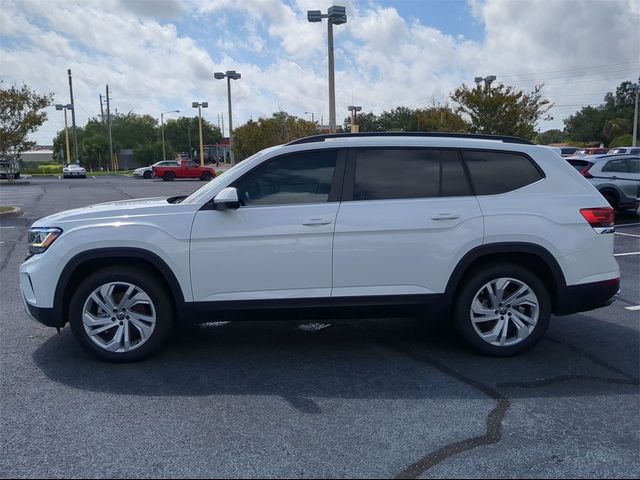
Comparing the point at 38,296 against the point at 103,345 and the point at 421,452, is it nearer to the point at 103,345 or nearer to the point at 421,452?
the point at 103,345

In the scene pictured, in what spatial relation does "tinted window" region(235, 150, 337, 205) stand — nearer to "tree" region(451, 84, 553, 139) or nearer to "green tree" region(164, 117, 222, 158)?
"tree" region(451, 84, 553, 139)

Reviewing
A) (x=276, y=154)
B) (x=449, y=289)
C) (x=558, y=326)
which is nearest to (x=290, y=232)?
(x=276, y=154)

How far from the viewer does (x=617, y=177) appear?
43.6ft

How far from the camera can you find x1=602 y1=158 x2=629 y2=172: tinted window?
1342 cm

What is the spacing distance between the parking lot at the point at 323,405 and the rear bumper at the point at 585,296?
16.9 inches

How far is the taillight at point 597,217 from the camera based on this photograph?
15.3ft

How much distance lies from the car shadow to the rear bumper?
1.40 ft

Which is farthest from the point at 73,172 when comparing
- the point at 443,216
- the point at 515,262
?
the point at 515,262

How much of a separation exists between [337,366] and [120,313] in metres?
1.79

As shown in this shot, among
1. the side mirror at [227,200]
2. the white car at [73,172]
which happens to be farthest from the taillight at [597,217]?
the white car at [73,172]

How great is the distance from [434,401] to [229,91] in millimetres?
30332

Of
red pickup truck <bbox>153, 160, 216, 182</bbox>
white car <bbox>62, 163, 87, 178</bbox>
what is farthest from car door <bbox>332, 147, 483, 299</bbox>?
white car <bbox>62, 163, 87, 178</bbox>

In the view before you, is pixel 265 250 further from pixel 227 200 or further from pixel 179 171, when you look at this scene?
pixel 179 171

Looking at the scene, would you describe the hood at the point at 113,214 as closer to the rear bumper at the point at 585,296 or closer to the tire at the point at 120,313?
the tire at the point at 120,313
